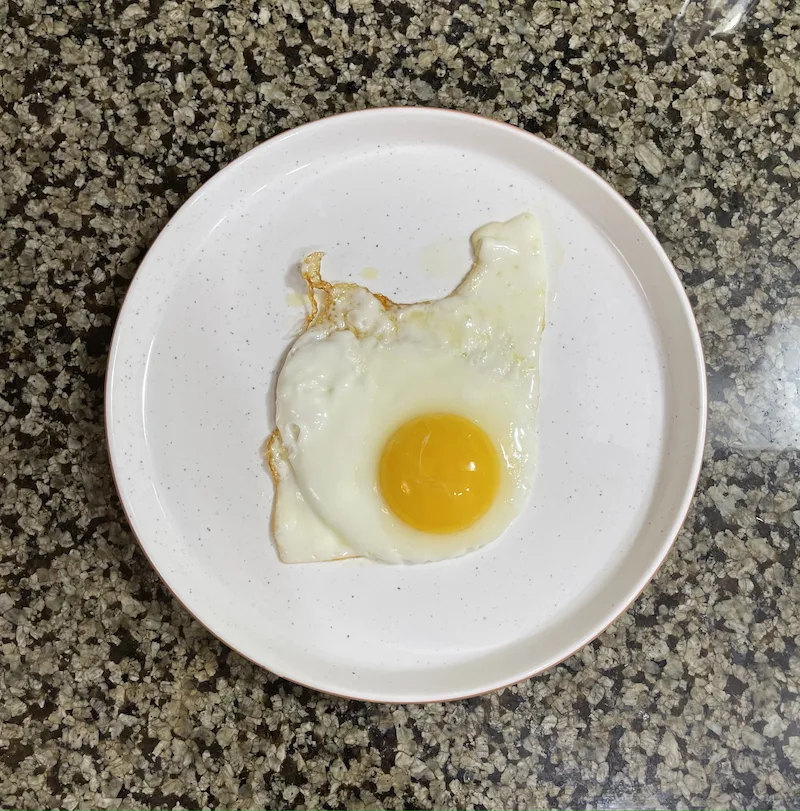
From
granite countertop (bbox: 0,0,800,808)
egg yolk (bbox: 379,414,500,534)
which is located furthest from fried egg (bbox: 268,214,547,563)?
granite countertop (bbox: 0,0,800,808)

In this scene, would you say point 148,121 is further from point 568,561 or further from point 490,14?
point 568,561

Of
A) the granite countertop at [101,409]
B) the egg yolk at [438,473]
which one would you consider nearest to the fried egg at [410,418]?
the egg yolk at [438,473]

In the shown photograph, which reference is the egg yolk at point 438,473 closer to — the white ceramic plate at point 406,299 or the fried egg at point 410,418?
the fried egg at point 410,418

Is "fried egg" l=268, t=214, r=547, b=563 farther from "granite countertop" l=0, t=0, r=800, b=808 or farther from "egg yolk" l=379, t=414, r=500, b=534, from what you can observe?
"granite countertop" l=0, t=0, r=800, b=808

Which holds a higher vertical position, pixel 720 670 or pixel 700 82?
pixel 700 82

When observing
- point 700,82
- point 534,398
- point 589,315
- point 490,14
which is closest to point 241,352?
point 534,398

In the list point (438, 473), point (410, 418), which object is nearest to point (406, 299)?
point (410, 418)

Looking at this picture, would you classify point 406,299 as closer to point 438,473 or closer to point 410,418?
point 410,418

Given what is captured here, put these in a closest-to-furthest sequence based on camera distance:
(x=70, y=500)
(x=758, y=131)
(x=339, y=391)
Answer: (x=339, y=391)
(x=70, y=500)
(x=758, y=131)
